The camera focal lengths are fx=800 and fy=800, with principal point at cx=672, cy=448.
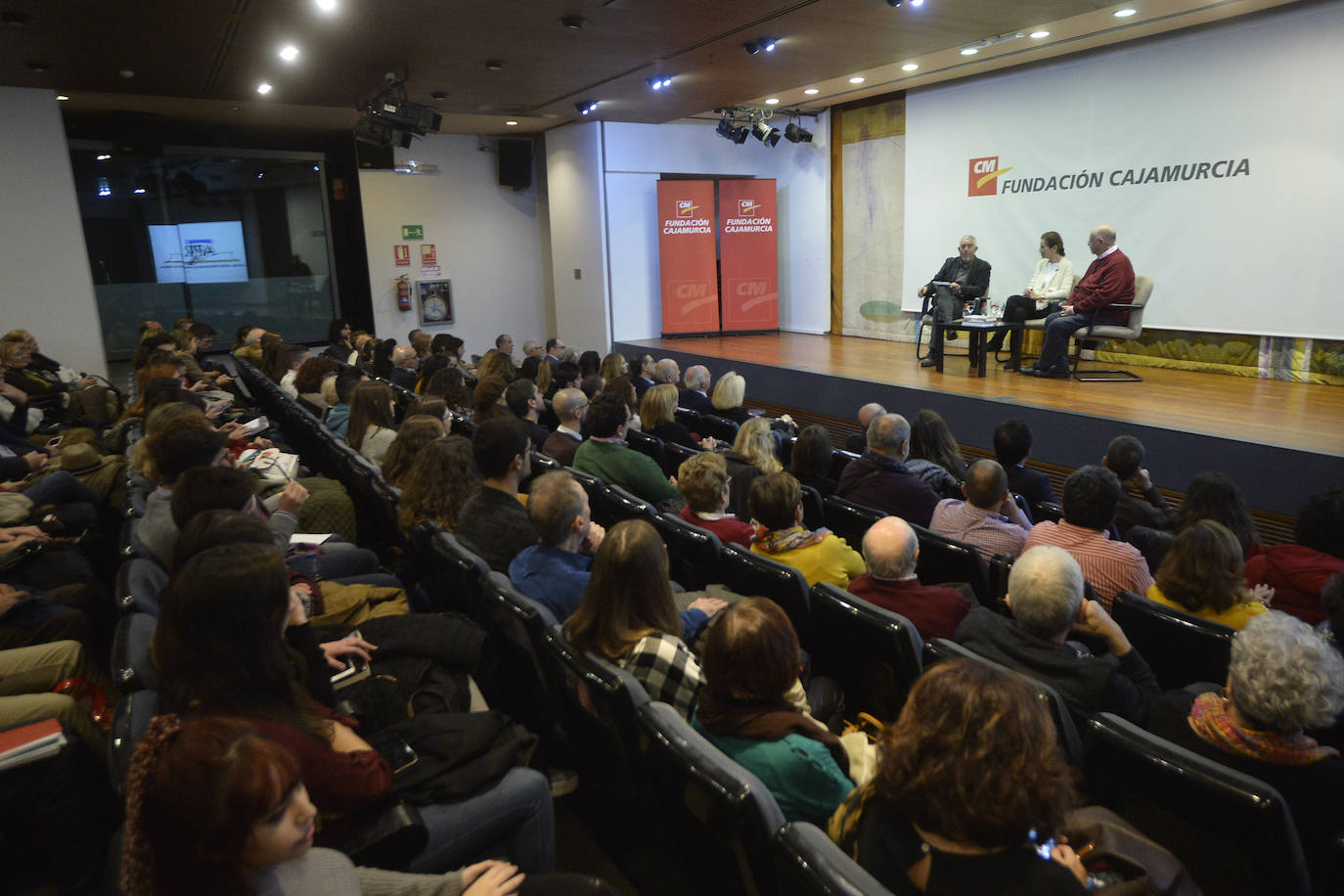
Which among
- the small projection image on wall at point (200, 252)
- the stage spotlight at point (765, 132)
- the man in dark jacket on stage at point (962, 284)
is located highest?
the stage spotlight at point (765, 132)

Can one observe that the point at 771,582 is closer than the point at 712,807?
No

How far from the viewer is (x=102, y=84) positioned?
7469mm

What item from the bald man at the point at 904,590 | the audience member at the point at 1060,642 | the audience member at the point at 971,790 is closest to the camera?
the audience member at the point at 971,790

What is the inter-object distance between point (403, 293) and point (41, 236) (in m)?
4.57

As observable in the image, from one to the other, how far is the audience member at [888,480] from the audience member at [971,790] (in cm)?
229

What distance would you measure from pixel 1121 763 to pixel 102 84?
9.44m

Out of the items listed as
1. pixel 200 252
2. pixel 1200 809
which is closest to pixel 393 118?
pixel 200 252

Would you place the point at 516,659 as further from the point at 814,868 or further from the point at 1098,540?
the point at 1098,540

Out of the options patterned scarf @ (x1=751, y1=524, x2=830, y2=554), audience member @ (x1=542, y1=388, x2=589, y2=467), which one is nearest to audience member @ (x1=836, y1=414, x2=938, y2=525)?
patterned scarf @ (x1=751, y1=524, x2=830, y2=554)

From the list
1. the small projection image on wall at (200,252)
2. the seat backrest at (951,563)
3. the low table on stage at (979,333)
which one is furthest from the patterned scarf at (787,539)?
the small projection image on wall at (200,252)

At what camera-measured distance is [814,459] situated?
3861 millimetres

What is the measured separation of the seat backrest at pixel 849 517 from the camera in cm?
324

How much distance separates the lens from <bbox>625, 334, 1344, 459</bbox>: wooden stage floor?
5.04m

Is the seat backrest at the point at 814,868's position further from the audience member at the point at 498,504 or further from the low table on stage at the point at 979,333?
the low table on stage at the point at 979,333
